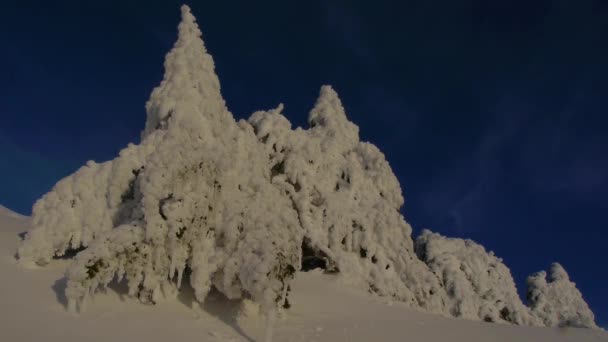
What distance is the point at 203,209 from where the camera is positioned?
17125 millimetres

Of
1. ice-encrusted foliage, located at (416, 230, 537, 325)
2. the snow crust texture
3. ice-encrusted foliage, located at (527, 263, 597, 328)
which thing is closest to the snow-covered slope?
the snow crust texture

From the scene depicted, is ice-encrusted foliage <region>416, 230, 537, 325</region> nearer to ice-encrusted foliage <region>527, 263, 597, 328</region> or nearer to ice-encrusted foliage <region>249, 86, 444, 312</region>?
ice-encrusted foliage <region>249, 86, 444, 312</region>

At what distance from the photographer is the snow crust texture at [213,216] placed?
52.4ft

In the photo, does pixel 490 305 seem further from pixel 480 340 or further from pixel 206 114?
pixel 206 114

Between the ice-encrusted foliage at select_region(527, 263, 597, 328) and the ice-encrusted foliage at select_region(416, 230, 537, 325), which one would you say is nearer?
the ice-encrusted foliage at select_region(416, 230, 537, 325)

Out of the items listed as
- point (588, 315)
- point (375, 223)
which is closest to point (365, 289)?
point (375, 223)

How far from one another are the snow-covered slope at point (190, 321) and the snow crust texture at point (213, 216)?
0.69 m

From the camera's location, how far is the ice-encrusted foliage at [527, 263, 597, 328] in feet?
146

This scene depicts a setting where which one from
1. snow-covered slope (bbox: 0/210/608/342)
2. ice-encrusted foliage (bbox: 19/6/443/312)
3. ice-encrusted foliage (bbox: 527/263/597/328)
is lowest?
snow-covered slope (bbox: 0/210/608/342)

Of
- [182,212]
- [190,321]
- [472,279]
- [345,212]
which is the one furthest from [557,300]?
[182,212]

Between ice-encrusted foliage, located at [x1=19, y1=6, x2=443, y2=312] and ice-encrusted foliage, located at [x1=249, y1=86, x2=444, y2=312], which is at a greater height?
ice-encrusted foliage, located at [x1=249, y1=86, x2=444, y2=312]

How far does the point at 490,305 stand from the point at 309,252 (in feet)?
56.4

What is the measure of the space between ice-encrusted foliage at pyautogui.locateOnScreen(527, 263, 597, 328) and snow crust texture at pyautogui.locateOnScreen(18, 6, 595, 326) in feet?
38.0

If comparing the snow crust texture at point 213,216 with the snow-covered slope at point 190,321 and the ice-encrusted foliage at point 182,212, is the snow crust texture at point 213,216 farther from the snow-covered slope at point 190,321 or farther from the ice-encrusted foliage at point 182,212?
the snow-covered slope at point 190,321
